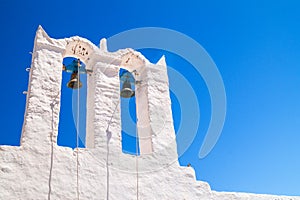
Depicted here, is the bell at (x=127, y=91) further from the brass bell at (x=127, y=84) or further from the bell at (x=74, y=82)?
the bell at (x=74, y=82)

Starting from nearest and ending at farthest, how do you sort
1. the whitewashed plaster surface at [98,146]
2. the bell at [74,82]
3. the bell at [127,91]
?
1. the whitewashed plaster surface at [98,146]
2. the bell at [74,82]
3. the bell at [127,91]

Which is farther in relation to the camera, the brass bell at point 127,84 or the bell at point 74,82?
the brass bell at point 127,84

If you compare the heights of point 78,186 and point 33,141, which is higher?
point 33,141

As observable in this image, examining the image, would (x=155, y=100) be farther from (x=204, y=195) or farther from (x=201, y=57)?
(x=204, y=195)

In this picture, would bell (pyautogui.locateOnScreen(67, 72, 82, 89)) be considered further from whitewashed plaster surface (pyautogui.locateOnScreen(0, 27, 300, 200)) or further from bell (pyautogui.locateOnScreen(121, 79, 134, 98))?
bell (pyautogui.locateOnScreen(121, 79, 134, 98))

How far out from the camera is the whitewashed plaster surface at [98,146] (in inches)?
159

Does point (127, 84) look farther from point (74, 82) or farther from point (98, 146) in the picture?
point (98, 146)

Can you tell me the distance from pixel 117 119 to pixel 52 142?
37.0 inches

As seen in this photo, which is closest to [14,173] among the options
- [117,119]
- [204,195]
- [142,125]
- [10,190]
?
[10,190]

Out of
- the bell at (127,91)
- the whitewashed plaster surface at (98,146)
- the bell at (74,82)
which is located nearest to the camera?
the whitewashed plaster surface at (98,146)

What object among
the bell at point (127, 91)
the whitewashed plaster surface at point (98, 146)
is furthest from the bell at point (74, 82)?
the bell at point (127, 91)

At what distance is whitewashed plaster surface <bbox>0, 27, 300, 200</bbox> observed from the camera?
4.05 m

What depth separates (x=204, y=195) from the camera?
4.92 m

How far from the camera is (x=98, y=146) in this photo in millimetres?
4586
